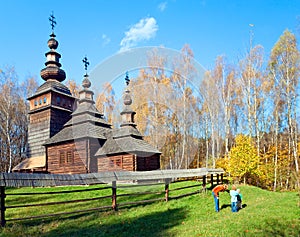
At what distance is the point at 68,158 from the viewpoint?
22.1 m

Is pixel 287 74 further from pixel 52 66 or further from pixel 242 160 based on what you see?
pixel 52 66

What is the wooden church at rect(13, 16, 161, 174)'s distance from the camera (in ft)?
67.8

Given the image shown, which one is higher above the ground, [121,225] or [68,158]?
[68,158]

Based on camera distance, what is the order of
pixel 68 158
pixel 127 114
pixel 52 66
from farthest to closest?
pixel 52 66 < pixel 127 114 < pixel 68 158

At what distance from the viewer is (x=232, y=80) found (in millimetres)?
27578

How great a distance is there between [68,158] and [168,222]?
1518 cm

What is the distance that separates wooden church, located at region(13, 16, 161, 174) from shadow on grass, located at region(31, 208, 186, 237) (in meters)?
9.71

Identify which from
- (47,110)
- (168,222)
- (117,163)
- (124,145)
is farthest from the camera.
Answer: (47,110)

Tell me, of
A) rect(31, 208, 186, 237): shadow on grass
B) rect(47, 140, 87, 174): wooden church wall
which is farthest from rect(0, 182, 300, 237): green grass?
rect(47, 140, 87, 174): wooden church wall

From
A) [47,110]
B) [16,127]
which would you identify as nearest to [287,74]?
[47,110]

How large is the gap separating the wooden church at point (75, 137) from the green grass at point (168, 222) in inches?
339

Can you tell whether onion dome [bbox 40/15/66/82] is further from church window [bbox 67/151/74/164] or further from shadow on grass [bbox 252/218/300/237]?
shadow on grass [bbox 252/218/300/237]

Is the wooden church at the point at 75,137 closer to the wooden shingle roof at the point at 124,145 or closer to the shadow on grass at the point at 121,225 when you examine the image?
the wooden shingle roof at the point at 124,145

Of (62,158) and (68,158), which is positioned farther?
(62,158)
